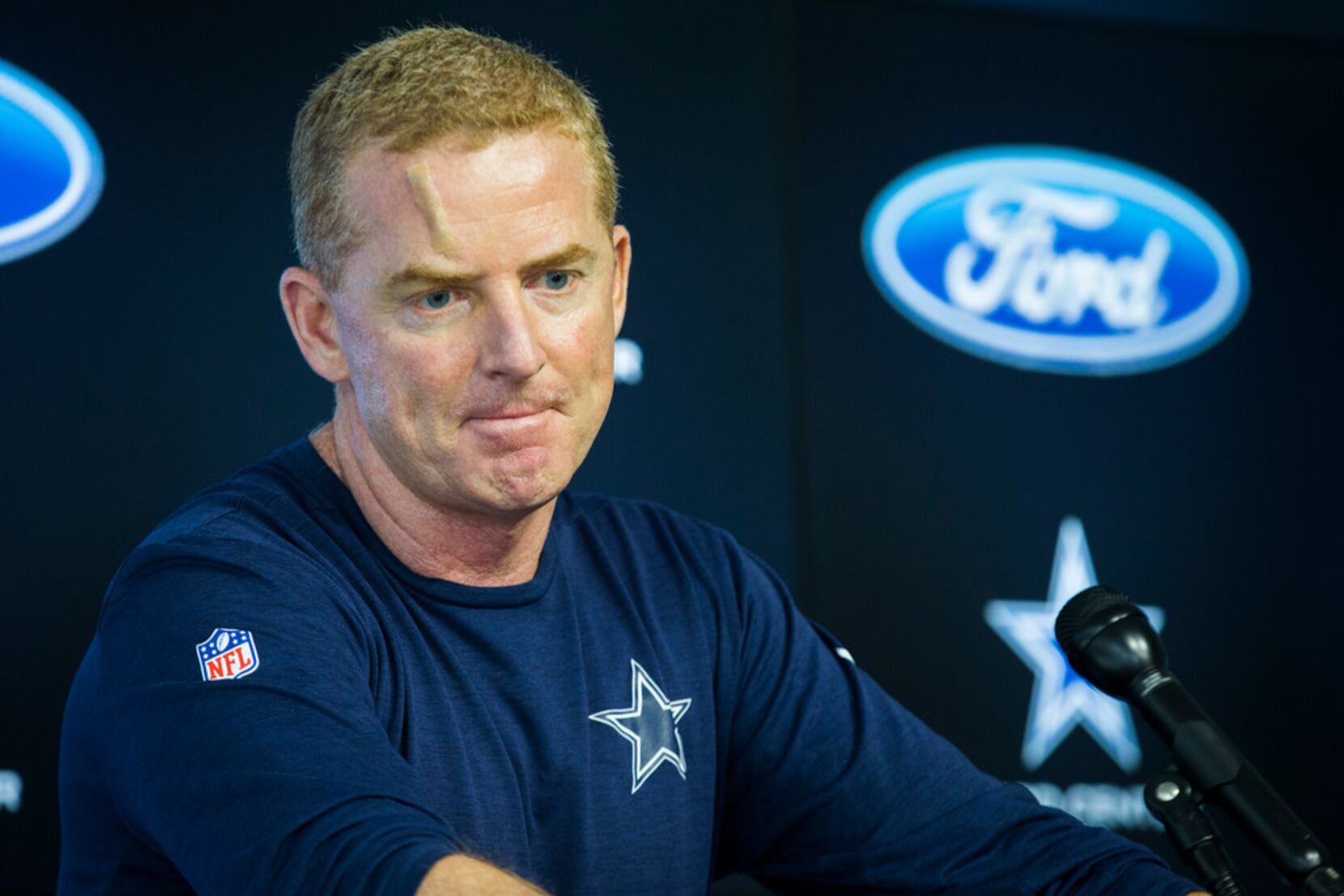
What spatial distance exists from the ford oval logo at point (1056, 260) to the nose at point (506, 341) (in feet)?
5.15

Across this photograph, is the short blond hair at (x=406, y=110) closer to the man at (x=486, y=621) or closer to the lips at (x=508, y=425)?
the man at (x=486, y=621)

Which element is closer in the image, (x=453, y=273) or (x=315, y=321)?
(x=453, y=273)

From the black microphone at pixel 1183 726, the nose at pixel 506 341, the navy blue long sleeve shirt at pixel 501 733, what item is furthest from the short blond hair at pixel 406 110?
the black microphone at pixel 1183 726

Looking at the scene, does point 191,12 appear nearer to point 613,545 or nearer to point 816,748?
point 613,545

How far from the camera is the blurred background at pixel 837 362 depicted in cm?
246

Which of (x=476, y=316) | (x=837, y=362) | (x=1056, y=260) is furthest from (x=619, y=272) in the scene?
(x=1056, y=260)

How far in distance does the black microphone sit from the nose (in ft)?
1.72

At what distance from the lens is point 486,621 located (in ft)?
5.01

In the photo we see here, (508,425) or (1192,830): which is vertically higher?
(508,425)

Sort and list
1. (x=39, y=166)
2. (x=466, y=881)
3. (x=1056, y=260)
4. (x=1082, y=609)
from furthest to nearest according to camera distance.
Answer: (x=1056, y=260) < (x=39, y=166) < (x=1082, y=609) < (x=466, y=881)

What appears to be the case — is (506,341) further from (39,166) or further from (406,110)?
Result: (39,166)

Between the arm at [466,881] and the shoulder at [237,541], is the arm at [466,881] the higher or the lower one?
the lower one

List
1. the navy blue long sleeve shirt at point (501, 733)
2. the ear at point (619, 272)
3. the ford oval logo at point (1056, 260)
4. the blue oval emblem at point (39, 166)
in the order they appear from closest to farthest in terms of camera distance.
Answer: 1. the navy blue long sleeve shirt at point (501, 733)
2. the ear at point (619, 272)
3. the blue oval emblem at point (39, 166)
4. the ford oval logo at point (1056, 260)

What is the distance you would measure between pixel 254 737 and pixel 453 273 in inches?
17.9
